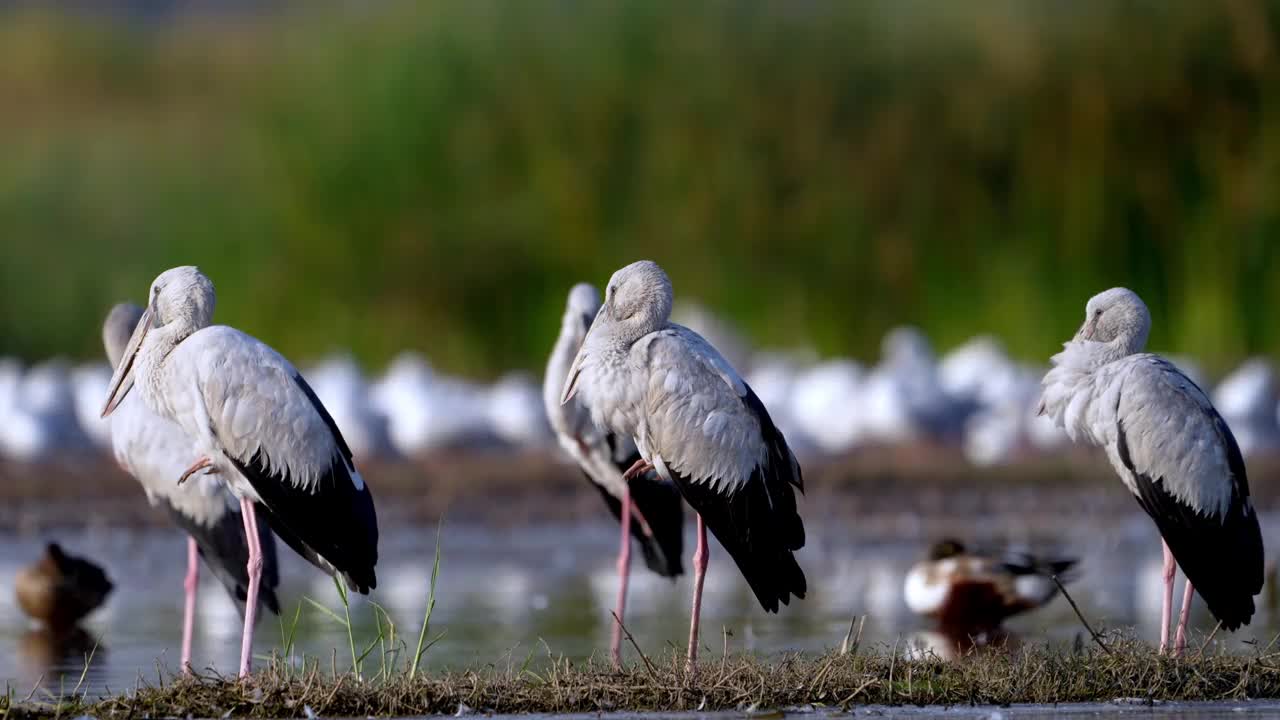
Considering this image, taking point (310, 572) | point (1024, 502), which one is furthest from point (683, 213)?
point (310, 572)

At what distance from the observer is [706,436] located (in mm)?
8664

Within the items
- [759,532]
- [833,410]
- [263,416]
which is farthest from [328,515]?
[833,410]

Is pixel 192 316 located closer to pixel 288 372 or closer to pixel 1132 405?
pixel 288 372

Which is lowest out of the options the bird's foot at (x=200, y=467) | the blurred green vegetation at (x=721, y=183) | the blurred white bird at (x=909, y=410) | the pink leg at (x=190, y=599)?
the pink leg at (x=190, y=599)

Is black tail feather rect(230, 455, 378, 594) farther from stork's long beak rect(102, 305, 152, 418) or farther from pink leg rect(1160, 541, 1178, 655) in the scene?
pink leg rect(1160, 541, 1178, 655)

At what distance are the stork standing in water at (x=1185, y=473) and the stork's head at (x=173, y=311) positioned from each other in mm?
3837

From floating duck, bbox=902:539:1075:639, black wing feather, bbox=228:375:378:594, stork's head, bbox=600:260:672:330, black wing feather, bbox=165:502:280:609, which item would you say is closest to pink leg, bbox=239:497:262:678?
black wing feather, bbox=228:375:378:594

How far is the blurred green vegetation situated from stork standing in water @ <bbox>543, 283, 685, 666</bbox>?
85.0 feet

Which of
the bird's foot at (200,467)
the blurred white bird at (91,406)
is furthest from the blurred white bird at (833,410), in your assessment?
the bird's foot at (200,467)

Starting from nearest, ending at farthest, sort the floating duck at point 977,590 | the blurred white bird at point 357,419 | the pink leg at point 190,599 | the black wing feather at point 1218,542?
the black wing feather at point 1218,542, the pink leg at point 190,599, the floating duck at point 977,590, the blurred white bird at point 357,419

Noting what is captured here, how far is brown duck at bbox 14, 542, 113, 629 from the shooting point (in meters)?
11.8

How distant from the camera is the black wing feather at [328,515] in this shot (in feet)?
27.6

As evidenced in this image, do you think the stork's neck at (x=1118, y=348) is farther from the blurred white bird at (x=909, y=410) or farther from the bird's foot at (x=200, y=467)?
the blurred white bird at (x=909, y=410)

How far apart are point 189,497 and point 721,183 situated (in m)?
34.5
